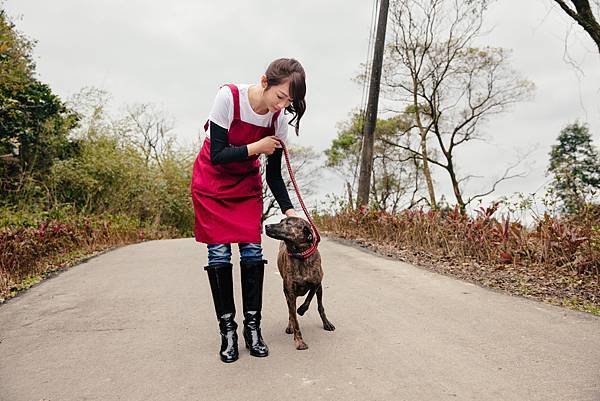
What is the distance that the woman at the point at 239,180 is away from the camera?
293cm

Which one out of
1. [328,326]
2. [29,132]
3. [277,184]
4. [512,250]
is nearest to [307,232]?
[277,184]

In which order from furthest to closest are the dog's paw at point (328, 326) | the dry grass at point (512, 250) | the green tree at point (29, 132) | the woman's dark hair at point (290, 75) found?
the green tree at point (29, 132)
the dry grass at point (512, 250)
the dog's paw at point (328, 326)
the woman's dark hair at point (290, 75)

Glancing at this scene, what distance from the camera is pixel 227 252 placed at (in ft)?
10.4

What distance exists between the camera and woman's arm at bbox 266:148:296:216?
128 inches

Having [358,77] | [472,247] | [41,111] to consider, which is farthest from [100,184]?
[358,77]

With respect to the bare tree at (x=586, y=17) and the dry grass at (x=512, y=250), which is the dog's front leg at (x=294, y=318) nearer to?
the dry grass at (x=512, y=250)

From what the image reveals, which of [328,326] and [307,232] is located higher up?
[307,232]

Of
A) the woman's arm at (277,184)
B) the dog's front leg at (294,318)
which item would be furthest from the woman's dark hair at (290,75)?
the dog's front leg at (294,318)

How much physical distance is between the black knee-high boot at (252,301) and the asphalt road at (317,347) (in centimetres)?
11

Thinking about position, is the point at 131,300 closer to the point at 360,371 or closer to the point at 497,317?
the point at 360,371

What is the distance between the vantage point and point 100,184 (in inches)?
476

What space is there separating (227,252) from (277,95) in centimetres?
105

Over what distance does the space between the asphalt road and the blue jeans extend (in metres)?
0.61

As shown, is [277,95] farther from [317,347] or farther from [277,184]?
[317,347]
